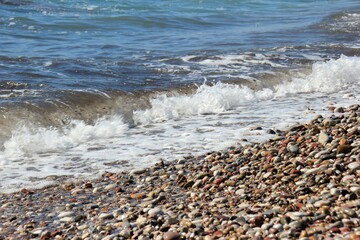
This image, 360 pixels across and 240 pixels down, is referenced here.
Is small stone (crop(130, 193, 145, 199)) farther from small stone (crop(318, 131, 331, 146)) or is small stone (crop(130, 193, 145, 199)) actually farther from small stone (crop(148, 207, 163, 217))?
small stone (crop(318, 131, 331, 146))

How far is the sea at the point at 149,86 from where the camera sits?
8.51 m

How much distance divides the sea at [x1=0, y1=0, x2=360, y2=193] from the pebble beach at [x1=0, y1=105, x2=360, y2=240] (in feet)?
2.01

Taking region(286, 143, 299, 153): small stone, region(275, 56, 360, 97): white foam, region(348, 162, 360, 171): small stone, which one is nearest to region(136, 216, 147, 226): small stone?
region(348, 162, 360, 171): small stone

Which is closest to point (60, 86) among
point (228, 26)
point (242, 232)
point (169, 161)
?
point (169, 161)

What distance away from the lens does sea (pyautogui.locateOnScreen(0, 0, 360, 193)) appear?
27.9 feet

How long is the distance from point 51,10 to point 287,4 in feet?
36.1

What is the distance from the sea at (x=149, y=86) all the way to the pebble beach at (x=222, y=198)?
24.2 inches

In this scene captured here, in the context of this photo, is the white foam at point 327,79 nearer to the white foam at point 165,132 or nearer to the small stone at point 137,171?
the white foam at point 165,132

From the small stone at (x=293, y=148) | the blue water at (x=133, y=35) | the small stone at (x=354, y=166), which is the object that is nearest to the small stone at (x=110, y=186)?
the small stone at (x=293, y=148)

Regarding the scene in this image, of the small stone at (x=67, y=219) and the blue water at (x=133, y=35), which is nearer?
the small stone at (x=67, y=219)

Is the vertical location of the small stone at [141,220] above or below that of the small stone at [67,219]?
above

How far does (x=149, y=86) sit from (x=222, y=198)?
6403mm

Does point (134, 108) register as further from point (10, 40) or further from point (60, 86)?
point (10, 40)

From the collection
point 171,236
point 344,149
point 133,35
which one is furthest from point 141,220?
point 133,35
